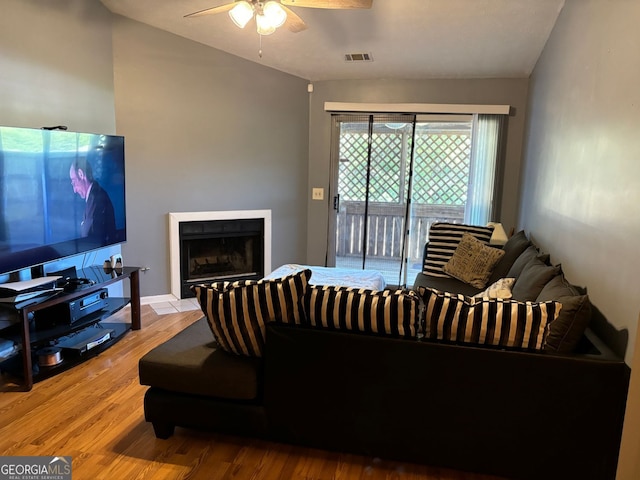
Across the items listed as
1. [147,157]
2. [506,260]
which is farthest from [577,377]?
[147,157]

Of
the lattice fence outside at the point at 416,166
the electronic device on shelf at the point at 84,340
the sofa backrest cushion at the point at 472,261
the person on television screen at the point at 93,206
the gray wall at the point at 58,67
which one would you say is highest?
the gray wall at the point at 58,67

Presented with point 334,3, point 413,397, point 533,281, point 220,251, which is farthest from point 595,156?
point 220,251

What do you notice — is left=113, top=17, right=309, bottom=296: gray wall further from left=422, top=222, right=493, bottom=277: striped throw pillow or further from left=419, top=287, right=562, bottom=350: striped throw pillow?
left=419, top=287, right=562, bottom=350: striped throw pillow

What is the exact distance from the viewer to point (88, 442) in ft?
6.98

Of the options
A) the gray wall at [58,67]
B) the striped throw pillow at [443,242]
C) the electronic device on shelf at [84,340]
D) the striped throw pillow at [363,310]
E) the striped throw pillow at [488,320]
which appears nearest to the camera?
the striped throw pillow at [488,320]

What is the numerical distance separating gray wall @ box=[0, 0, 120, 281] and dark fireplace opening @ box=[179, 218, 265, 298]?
0.73 m

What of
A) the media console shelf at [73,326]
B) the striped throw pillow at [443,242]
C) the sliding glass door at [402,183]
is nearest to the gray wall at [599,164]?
the striped throw pillow at [443,242]

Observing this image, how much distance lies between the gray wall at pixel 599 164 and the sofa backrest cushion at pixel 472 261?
0.37 metres

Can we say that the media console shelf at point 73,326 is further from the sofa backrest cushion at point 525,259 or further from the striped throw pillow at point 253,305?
the sofa backrest cushion at point 525,259

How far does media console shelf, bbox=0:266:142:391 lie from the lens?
100 inches

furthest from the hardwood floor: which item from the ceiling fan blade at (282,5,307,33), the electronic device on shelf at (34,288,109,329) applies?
the ceiling fan blade at (282,5,307,33)

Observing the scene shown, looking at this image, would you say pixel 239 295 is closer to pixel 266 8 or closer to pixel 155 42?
pixel 266 8

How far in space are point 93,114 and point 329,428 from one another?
9.95 ft

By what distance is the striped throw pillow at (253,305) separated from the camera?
1.87m
